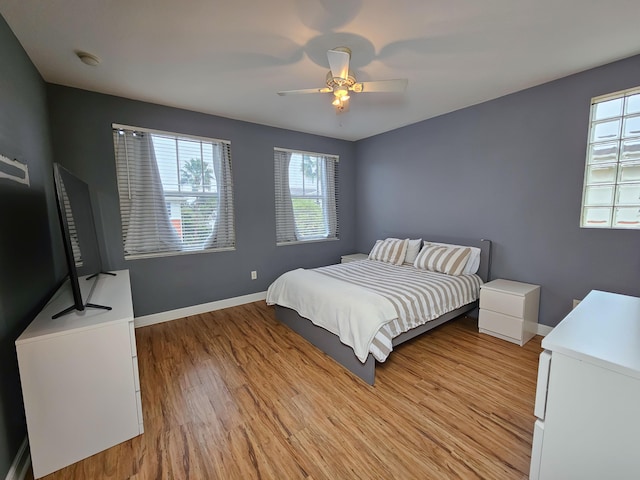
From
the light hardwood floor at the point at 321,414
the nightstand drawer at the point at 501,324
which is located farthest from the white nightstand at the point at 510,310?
the light hardwood floor at the point at 321,414

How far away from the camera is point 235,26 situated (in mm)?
1745

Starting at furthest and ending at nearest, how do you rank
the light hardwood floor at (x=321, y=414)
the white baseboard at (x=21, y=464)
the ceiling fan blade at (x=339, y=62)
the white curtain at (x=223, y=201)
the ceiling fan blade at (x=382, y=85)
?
the white curtain at (x=223, y=201) → the ceiling fan blade at (x=382, y=85) → the ceiling fan blade at (x=339, y=62) → the light hardwood floor at (x=321, y=414) → the white baseboard at (x=21, y=464)

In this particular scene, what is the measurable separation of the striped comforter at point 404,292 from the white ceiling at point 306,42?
195 cm

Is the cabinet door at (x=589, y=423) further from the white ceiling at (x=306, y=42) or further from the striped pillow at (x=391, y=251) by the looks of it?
the striped pillow at (x=391, y=251)

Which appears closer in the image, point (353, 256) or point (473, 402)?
point (473, 402)

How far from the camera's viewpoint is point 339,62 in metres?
1.78

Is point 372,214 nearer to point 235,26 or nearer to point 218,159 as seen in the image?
point 218,159

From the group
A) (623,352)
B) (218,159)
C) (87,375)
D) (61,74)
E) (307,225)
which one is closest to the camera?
(623,352)

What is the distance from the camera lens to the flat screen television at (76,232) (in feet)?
4.66

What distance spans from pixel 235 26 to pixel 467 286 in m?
3.10

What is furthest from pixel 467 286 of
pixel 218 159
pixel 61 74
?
pixel 61 74

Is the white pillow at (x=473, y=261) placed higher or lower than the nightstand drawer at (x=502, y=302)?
higher

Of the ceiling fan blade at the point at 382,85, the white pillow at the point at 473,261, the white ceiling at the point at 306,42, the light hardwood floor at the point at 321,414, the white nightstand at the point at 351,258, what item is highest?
the white ceiling at the point at 306,42

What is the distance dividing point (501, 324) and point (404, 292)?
116cm
